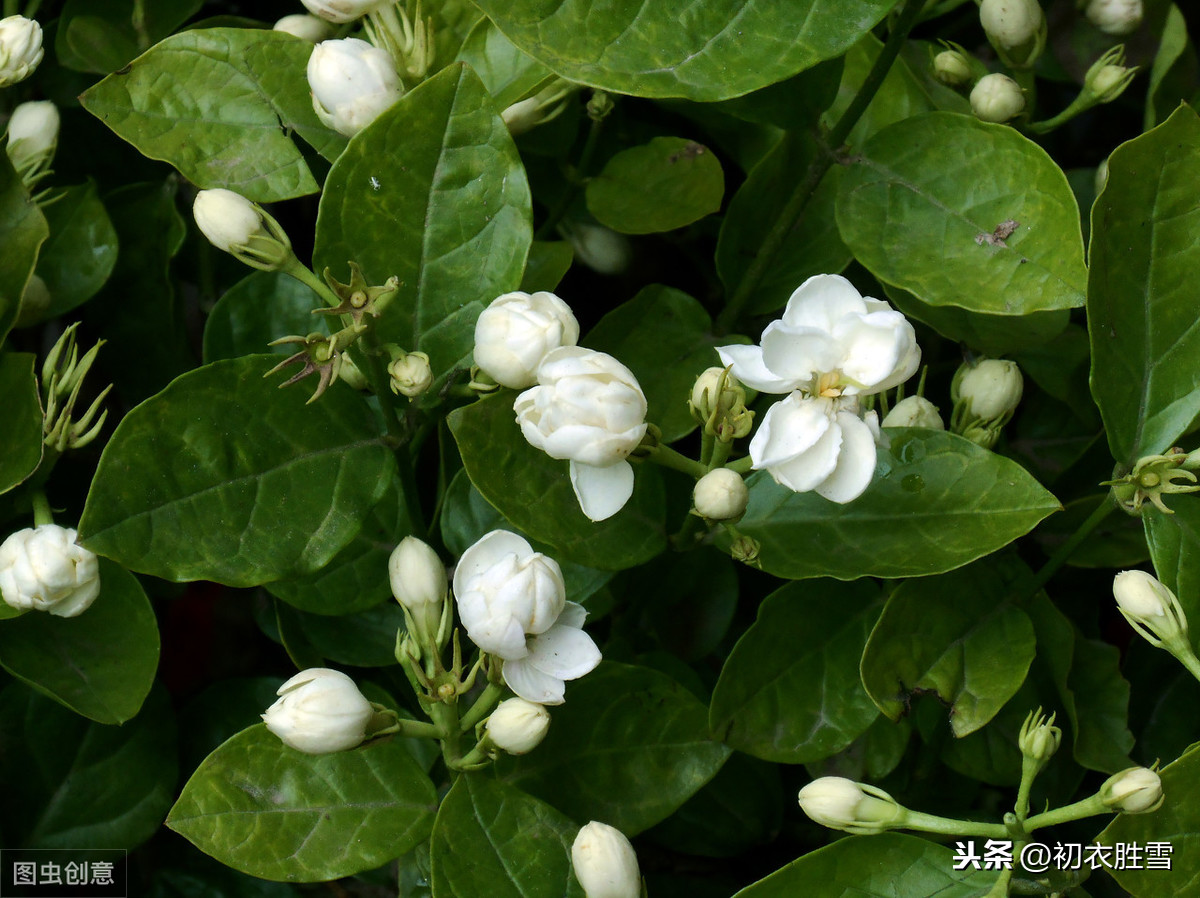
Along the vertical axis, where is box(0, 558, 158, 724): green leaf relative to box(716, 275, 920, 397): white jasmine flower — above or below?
below

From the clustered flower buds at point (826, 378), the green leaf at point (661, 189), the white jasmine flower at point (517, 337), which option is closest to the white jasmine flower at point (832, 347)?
the clustered flower buds at point (826, 378)

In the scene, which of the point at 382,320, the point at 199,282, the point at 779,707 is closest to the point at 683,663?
the point at 779,707

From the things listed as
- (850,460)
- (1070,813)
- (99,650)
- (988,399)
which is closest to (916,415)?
(988,399)

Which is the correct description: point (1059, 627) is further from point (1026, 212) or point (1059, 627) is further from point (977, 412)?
point (1026, 212)

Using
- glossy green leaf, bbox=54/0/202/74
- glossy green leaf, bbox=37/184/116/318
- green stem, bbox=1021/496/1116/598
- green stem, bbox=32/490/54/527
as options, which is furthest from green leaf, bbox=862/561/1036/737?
glossy green leaf, bbox=54/0/202/74

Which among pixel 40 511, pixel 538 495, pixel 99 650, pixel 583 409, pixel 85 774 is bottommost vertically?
pixel 85 774

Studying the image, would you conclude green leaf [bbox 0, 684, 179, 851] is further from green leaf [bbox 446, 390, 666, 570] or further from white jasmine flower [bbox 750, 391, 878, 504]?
white jasmine flower [bbox 750, 391, 878, 504]

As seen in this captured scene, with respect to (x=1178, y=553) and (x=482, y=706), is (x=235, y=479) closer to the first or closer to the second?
(x=482, y=706)
